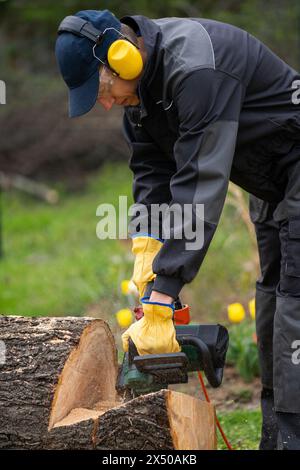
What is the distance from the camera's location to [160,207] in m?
3.66

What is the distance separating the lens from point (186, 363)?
3051 millimetres

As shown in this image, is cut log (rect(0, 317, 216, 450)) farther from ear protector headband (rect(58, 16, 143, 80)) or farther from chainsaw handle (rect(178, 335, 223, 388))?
ear protector headband (rect(58, 16, 143, 80))

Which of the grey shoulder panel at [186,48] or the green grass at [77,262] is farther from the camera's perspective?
the green grass at [77,262]

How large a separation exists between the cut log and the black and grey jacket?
0.49m

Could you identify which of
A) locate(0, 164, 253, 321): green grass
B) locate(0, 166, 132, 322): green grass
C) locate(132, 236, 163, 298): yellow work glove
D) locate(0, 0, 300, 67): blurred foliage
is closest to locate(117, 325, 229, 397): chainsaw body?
locate(132, 236, 163, 298): yellow work glove

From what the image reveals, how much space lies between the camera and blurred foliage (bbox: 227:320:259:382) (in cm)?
497

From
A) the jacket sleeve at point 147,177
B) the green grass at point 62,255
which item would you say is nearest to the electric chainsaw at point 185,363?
the jacket sleeve at point 147,177

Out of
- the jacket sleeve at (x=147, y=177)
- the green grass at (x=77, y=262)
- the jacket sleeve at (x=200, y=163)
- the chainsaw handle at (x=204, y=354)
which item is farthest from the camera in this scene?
the green grass at (x=77, y=262)

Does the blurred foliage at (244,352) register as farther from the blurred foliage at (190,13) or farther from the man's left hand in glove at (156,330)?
the blurred foliage at (190,13)

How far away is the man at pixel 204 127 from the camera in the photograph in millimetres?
3002

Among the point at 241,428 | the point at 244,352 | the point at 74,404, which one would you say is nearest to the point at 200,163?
the point at 74,404

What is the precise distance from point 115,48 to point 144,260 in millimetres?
977

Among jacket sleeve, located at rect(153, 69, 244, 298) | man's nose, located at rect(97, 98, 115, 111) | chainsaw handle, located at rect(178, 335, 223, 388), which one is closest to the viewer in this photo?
jacket sleeve, located at rect(153, 69, 244, 298)

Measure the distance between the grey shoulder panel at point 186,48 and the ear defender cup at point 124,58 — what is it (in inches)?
4.6
